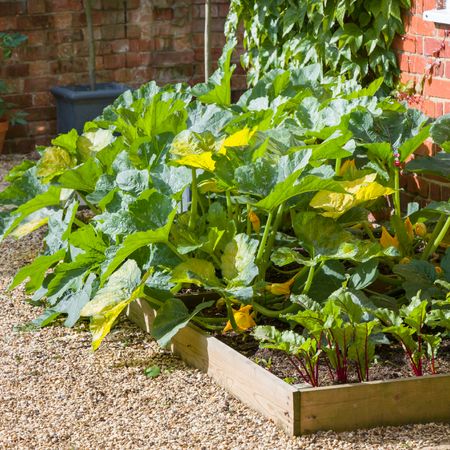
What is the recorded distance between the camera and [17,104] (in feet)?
25.8

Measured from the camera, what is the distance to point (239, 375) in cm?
335

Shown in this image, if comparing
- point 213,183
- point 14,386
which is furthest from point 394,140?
point 14,386

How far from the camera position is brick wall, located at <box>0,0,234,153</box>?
774cm

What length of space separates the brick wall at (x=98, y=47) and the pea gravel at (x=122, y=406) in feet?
13.0

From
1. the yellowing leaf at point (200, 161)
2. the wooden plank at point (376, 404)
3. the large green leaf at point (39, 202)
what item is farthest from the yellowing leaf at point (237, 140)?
the wooden plank at point (376, 404)

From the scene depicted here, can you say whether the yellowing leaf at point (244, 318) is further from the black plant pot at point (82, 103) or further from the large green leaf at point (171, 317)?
the black plant pot at point (82, 103)

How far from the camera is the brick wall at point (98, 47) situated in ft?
25.4

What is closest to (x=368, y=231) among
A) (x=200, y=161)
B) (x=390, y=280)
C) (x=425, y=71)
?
(x=390, y=280)

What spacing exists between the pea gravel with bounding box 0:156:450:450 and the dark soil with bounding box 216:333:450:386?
17 cm

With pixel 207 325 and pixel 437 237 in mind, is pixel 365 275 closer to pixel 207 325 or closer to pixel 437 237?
pixel 437 237

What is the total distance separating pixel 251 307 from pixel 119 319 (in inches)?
29.2

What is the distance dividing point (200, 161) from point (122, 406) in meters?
0.91

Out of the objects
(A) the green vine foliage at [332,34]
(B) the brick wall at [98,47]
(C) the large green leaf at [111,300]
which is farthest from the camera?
(B) the brick wall at [98,47]

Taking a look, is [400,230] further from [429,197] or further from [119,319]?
[119,319]
